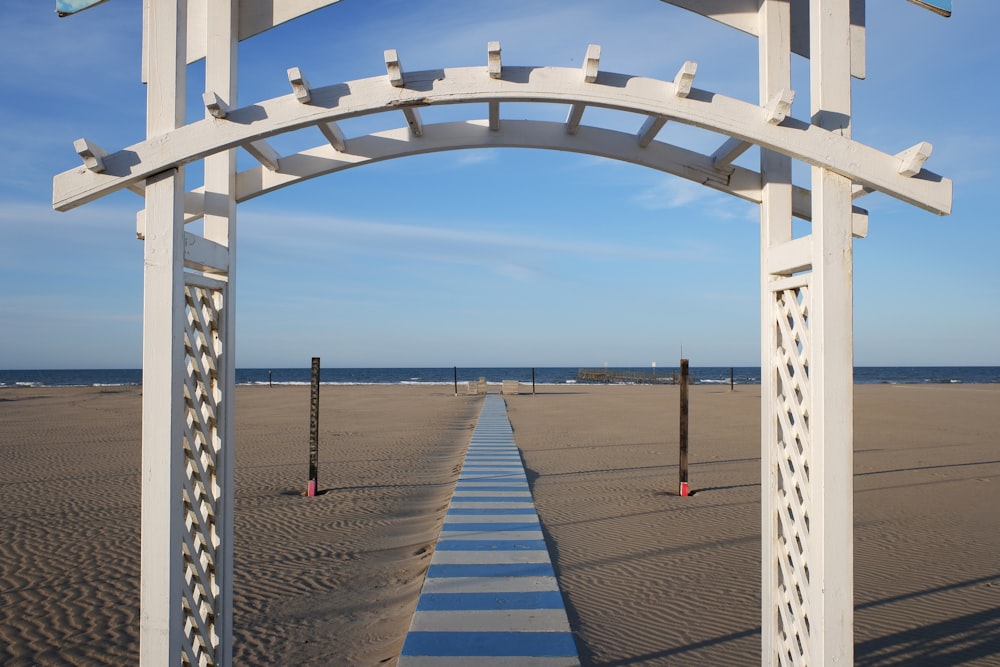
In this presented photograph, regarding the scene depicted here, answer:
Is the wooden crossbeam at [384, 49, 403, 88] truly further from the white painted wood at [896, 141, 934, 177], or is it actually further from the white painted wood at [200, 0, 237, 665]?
the white painted wood at [896, 141, 934, 177]

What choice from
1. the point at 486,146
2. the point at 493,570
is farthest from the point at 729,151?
the point at 493,570

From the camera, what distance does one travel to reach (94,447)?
14312mm

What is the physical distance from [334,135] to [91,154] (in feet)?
3.67

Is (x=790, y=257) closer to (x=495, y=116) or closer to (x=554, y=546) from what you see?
(x=495, y=116)

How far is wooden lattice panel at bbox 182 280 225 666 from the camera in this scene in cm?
317

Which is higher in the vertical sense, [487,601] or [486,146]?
[486,146]

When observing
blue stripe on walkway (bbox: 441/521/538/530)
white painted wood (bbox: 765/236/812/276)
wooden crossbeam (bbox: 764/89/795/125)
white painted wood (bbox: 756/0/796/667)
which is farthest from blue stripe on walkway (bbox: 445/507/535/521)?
wooden crossbeam (bbox: 764/89/795/125)

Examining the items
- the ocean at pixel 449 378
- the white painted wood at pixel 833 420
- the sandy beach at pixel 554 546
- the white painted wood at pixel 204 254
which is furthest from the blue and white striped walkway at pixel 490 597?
the ocean at pixel 449 378

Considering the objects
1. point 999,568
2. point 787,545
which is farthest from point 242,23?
point 999,568

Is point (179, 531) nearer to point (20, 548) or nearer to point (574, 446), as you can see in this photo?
point (20, 548)

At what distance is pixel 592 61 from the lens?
267 cm

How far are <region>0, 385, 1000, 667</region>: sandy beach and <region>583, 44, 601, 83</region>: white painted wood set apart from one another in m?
3.54

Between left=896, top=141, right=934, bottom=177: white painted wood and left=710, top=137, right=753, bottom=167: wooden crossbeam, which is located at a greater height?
left=710, top=137, right=753, bottom=167: wooden crossbeam

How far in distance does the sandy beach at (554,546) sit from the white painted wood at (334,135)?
3110 mm
